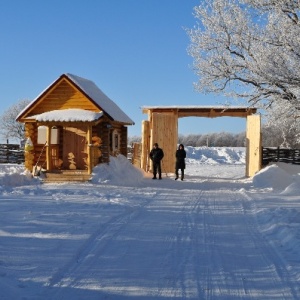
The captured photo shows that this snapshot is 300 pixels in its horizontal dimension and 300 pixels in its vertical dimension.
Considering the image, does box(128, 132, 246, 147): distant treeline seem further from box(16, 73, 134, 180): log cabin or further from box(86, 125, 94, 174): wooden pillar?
box(86, 125, 94, 174): wooden pillar

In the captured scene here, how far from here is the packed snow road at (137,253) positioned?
4.91m

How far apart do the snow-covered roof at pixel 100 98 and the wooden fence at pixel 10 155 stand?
52.2 ft

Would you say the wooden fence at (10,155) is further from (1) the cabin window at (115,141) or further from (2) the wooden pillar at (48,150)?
(2) the wooden pillar at (48,150)

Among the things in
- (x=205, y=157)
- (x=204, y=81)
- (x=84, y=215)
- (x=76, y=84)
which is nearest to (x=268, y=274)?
(x=84, y=215)

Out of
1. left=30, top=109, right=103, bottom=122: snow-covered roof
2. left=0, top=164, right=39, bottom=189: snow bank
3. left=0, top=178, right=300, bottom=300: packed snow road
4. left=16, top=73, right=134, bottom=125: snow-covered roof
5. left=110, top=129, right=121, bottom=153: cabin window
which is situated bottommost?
left=0, top=178, right=300, bottom=300: packed snow road

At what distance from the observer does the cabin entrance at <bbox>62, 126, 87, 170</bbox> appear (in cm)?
1962

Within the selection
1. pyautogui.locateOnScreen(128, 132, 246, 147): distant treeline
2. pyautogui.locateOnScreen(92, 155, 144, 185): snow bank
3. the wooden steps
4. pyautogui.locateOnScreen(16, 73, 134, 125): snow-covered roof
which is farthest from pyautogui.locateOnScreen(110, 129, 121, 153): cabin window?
pyautogui.locateOnScreen(128, 132, 246, 147): distant treeline

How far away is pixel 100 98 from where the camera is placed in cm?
2002

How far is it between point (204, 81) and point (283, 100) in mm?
3293

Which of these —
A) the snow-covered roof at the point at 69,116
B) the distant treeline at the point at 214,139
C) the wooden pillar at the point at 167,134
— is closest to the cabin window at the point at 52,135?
the snow-covered roof at the point at 69,116

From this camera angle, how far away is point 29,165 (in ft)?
64.1

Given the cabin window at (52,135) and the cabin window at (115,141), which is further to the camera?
the cabin window at (115,141)

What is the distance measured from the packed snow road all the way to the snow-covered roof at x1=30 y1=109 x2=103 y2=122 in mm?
7002

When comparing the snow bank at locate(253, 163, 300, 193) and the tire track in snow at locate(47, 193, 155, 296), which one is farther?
the snow bank at locate(253, 163, 300, 193)
